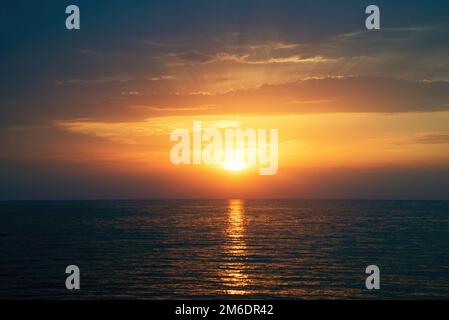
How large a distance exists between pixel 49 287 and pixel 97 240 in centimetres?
3920

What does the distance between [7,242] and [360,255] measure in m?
51.9

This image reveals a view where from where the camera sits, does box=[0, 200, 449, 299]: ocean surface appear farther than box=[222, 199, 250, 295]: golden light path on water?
No

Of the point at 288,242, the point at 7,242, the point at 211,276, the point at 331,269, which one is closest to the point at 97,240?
the point at 7,242

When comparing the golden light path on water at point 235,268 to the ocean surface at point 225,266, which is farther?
the golden light path on water at point 235,268

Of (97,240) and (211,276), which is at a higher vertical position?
(97,240)

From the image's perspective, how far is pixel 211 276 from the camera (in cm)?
4391

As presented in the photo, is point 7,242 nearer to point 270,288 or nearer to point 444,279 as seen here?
point 270,288

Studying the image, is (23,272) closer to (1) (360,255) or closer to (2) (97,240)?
(2) (97,240)

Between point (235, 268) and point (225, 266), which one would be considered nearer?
point (235, 268)
